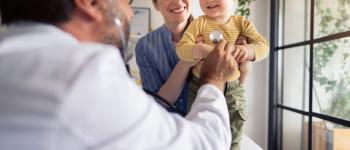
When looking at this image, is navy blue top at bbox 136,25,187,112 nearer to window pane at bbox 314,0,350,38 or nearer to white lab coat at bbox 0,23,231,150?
white lab coat at bbox 0,23,231,150

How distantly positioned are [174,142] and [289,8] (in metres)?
2.73

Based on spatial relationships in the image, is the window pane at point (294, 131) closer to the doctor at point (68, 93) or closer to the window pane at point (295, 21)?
the window pane at point (295, 21)

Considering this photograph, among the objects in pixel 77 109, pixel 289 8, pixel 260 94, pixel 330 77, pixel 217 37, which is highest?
pixel 289 8

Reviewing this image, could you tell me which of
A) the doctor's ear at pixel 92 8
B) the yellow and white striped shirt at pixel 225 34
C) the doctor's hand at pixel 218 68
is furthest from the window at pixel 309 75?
the doctor's ear at pixel 92 8

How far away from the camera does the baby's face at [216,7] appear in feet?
3.12

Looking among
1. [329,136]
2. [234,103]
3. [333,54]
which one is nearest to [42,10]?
[234,103]

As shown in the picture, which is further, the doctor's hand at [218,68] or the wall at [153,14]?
the wall at [153,14]

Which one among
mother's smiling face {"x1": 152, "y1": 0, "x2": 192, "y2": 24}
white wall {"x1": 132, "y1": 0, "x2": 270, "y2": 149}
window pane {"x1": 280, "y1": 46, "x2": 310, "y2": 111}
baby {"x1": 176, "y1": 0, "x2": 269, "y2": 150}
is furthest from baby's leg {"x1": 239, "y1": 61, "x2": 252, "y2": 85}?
white wall {"x1": 132, "y1": 0, "x2": 270, "y2": 149}

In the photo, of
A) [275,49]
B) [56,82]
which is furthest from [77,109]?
[275,49]

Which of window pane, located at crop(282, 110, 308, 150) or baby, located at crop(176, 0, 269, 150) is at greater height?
baby, located at crop(176, 0, 269, 150)

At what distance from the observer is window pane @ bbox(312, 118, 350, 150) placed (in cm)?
213

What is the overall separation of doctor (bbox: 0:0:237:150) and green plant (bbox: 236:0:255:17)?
8.21ft

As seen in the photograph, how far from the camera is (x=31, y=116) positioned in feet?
1.35

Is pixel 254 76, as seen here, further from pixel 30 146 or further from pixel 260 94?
pixel 30 146
